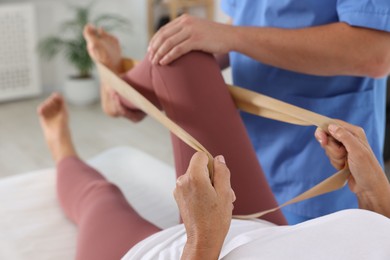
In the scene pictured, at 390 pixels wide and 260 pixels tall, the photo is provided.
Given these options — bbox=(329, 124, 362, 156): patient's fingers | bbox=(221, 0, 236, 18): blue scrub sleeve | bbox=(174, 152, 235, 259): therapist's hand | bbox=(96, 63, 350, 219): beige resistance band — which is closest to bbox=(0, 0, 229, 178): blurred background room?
bbox=(221, 0, 236, 18): blue scrub sleeve

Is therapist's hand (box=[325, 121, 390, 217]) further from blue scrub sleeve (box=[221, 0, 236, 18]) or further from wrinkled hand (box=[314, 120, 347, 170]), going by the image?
blue scrub sleeve (box=[221, 0, 236, 18])

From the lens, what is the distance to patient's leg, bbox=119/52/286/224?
1415mm

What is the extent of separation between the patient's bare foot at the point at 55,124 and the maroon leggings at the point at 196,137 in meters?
0.57

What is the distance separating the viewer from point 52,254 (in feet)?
5.32

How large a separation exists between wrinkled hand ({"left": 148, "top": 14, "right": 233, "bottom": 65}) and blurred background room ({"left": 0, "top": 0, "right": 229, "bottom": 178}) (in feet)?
6.20

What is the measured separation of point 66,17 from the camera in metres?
4.20

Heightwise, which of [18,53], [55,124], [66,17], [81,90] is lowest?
[81,90]

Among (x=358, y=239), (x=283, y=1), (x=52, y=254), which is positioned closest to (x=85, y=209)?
(x=52, y=254)

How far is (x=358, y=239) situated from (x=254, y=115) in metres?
0.64

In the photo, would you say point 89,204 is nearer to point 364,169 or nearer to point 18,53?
point 364,169

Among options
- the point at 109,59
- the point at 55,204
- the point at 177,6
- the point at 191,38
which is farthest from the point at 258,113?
the point at 177,6

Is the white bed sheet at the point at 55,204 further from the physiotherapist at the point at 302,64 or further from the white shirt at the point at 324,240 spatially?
the white shirt at the point at 324,240

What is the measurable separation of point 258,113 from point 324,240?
0.50m

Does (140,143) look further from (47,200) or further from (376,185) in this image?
(376,185)
